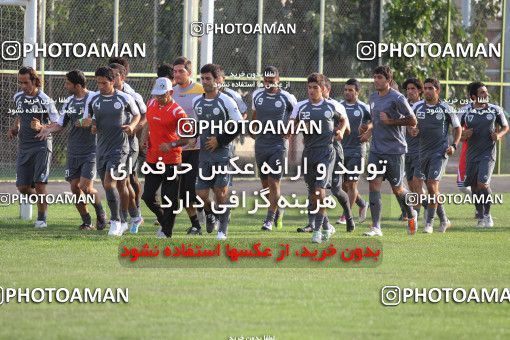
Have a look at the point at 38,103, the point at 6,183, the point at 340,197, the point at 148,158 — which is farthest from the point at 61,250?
the point at 6,183

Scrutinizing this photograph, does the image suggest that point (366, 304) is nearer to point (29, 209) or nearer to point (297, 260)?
point (297, 260)

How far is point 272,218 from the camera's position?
19.8 m

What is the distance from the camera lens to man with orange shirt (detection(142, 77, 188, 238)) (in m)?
17.2

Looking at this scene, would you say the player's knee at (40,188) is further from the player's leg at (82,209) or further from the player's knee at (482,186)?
the player's knee at (482,186)

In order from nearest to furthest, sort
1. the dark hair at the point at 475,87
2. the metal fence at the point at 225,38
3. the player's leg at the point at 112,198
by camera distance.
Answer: the player's leg at the point at 112,198 < the dark hair at the point at 475,87 < the metal fence at the point at 225,38

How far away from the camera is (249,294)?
41.1ft

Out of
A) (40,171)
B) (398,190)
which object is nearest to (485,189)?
(398,190)

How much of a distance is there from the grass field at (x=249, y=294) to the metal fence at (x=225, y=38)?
10.3 meters

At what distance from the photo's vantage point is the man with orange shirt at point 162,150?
56.5 feet

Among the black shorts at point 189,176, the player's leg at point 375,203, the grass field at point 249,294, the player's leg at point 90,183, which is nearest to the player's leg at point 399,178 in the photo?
the player's leg at point 375,203

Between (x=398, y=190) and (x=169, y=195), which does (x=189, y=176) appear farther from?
(x=398, y=190)

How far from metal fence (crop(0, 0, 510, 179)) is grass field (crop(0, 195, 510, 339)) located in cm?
1028

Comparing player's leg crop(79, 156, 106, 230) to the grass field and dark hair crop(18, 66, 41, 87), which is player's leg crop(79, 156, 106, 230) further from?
dark hair crop(18, 66, 41, 87)

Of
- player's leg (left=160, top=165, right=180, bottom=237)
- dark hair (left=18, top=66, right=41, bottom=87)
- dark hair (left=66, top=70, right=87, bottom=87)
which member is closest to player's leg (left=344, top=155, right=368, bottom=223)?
player's leg (left=160, top=165, right=180, bottom=237)
